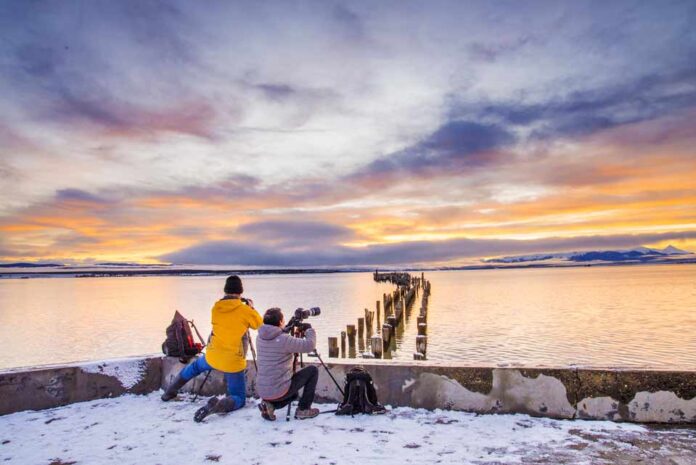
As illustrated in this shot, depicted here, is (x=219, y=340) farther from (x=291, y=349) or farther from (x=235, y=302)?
(x=291, y=349)

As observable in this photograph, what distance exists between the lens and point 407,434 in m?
4.96

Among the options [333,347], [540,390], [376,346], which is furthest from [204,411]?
[333,347]

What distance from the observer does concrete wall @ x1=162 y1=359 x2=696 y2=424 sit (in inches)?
200

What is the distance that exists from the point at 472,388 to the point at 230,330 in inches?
120

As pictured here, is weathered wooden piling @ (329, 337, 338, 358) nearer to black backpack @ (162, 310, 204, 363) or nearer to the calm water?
the calm water

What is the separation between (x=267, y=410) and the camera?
18.2ft

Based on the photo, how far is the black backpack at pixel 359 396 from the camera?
18.3 feet

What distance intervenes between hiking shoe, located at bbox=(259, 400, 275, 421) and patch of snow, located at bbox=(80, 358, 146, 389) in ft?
7.24

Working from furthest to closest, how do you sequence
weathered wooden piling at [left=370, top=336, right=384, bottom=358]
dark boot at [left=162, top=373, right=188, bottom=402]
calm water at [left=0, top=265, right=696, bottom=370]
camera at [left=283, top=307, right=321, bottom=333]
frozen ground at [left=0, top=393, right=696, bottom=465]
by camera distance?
calm water at [left=0, top=265, right=696, bottom=370] → weathered wooden piling at [left=370, top=336, right=384, bottom=358] → dark boot at [left=162, top=373, right=188, bottom=402] → camera at [left=283, top=307, right=321, bottom=333] → frozen ground at [left=0, top=393, right=696, bottom=465]

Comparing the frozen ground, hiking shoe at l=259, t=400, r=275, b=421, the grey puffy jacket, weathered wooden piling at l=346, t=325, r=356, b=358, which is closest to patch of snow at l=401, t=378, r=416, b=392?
the frozen ground

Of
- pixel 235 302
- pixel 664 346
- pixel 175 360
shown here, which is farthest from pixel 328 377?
pixel 664 346

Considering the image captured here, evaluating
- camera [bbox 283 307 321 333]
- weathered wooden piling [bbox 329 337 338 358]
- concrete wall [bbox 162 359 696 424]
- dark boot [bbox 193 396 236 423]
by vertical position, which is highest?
camera [bbox 283 307 321 333]

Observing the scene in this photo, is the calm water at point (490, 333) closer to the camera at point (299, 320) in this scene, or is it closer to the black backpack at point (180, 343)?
the camera at point (299, 320)

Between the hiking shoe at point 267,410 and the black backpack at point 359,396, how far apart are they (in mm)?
774
